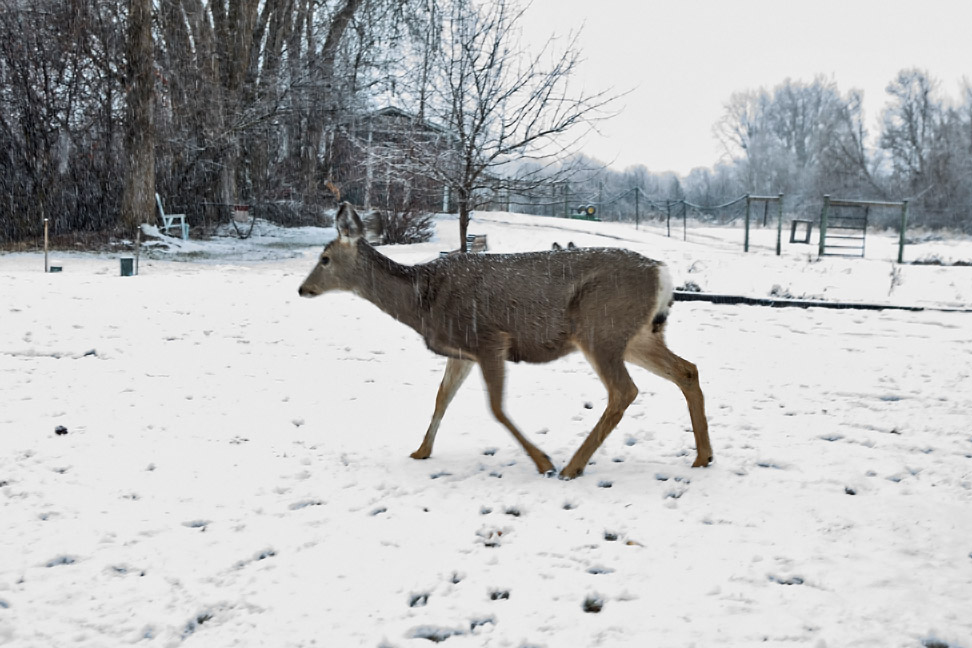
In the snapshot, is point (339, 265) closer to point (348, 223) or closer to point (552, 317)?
point (348, 223)

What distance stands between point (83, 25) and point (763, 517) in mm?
22752

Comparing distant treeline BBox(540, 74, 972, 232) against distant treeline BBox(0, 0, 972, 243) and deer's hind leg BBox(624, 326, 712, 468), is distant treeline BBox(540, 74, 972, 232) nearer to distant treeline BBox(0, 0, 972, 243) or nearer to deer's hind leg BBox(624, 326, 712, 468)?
distant treeline BBox(0, 0, 972, 243)

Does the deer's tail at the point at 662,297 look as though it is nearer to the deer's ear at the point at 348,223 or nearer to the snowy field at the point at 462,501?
the snowy field at the point at 462,501

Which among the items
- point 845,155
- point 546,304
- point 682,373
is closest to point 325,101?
point 546,304

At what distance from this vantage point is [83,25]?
21.0 m

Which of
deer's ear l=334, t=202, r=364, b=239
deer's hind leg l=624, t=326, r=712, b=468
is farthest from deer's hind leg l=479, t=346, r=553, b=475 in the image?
deer's ear l=334, t=202, r=364, b=239

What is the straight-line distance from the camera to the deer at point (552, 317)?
177 inches

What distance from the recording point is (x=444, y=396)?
4.96m

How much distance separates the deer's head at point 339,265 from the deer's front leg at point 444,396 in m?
0.83

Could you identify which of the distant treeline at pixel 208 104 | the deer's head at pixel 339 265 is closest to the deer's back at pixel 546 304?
the deer's head at pixel 339 265

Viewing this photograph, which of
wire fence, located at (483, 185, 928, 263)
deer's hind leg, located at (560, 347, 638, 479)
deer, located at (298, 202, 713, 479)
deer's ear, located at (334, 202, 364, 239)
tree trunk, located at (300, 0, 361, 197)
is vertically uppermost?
tree trunk, located at (300, 0, 361, 197)

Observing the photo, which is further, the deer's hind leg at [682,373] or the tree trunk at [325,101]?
the tree trunk at [325,101]

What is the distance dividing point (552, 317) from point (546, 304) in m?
0.08

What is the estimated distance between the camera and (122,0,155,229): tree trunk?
20.8 metres
